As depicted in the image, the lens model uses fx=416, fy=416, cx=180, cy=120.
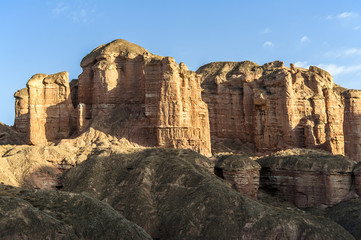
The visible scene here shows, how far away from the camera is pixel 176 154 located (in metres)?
43.5

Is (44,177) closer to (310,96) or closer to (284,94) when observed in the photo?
(284,94)

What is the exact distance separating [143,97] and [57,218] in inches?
1368

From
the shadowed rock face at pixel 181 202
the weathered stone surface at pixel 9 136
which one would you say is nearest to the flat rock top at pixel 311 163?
the shadowed rock face at pixel 181 202

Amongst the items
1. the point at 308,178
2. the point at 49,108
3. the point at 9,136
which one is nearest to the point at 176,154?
the point at 308,178

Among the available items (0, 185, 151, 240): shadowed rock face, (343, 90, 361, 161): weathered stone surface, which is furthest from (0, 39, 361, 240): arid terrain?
(343, 90, 361, 161): weathered stone surface

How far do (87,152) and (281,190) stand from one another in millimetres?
22650

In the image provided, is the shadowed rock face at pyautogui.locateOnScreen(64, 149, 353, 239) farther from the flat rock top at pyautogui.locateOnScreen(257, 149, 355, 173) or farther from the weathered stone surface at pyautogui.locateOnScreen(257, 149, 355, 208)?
the flat rock top at pyautogui.locateOnScreen(257, 149, 355, 173)

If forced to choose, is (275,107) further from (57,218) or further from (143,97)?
(57,218)

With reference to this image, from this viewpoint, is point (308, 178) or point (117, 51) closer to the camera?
point (308, 178)

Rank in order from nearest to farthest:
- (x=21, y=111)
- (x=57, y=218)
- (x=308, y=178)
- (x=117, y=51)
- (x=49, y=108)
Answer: (x=57, y=218) < (x=308, y=178) < (x=49, y=108) < (x=117, y=51) < (x=21, y=111)

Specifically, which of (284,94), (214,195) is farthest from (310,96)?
(214,195)

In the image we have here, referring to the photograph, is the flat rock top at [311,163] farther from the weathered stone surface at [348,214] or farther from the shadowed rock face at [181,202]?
the shadowed rock face at [181,202]

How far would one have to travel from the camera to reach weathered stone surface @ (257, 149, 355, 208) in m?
45.6

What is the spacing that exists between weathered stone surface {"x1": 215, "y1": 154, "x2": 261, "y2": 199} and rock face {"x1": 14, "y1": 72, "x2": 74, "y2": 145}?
2462 cm
